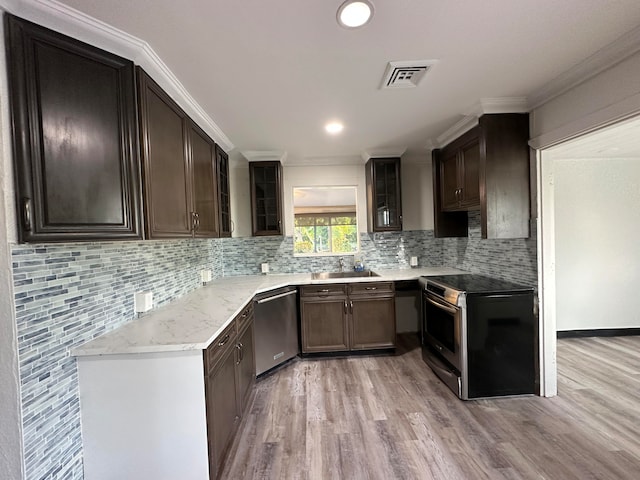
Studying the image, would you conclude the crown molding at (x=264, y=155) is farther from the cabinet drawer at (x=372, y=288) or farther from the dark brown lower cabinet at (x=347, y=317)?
the cabinet drawer at (x=372, y=288)

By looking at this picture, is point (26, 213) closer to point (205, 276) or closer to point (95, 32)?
point (95, 32)

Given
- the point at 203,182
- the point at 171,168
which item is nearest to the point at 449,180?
the point at 203,182

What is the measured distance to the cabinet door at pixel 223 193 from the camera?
9.36ft

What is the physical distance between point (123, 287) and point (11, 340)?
69cm

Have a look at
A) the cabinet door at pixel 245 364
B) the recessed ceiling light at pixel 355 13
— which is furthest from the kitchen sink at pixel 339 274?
the recessed ceiling light at pixel 355 13

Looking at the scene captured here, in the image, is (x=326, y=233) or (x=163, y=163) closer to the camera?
(x=163, y=163)

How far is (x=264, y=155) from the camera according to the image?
3402 millimetres

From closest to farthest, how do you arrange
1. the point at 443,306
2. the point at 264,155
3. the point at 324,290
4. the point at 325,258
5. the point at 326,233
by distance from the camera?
the point at 443,306, the point at 324,290, the point at 264,155, the point at 325,258, the point at 326,233

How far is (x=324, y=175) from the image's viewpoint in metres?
3.86

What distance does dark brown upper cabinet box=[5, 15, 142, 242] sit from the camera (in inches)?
41.7

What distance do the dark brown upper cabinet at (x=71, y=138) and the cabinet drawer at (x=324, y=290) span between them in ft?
6.54

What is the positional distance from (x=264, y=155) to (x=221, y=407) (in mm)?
2641

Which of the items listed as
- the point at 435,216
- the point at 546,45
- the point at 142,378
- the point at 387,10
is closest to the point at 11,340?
the point at 142,378

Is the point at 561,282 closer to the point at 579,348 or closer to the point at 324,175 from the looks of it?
the point at 579,348
